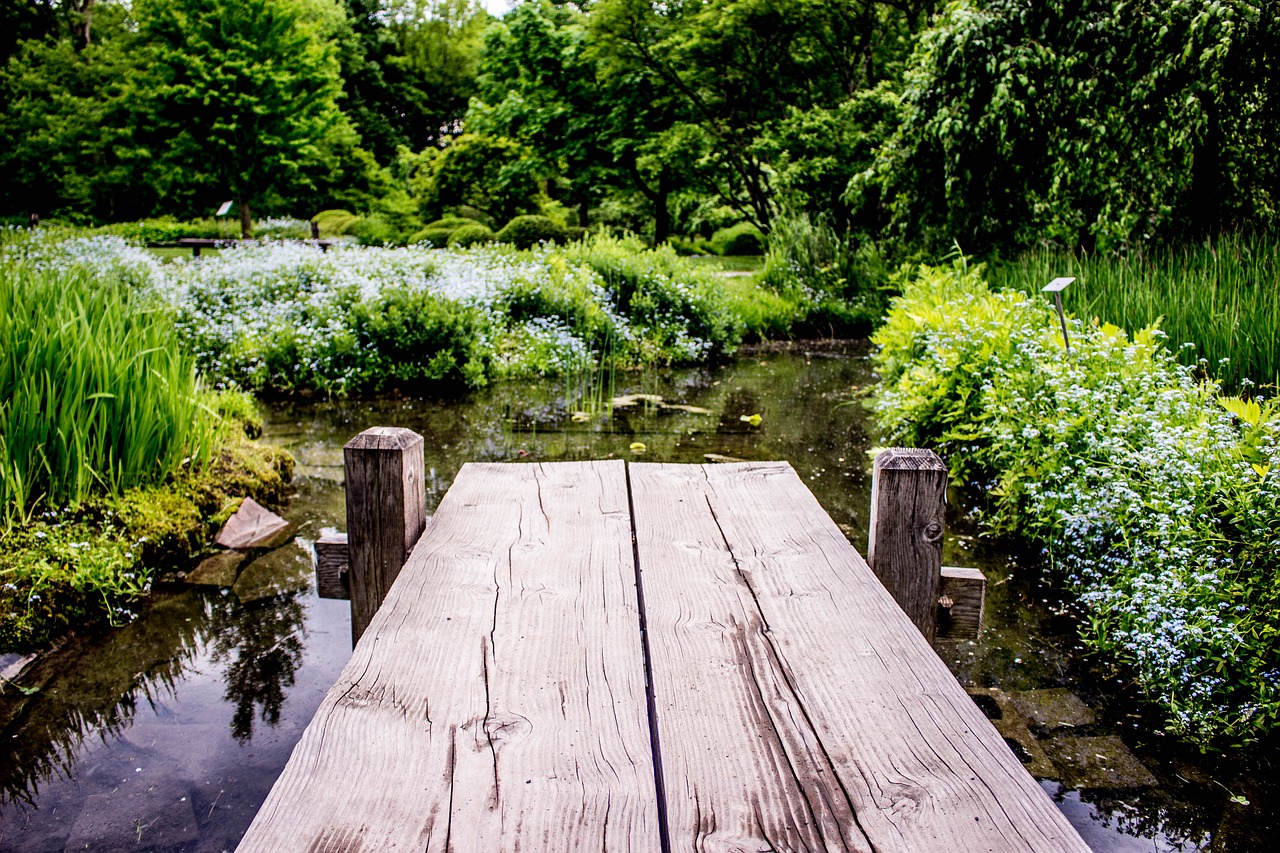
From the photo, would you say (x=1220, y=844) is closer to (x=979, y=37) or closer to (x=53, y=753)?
(x=53, y=753)

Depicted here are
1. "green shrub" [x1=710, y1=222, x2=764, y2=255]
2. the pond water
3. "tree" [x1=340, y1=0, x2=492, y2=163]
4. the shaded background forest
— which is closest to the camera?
the pond water

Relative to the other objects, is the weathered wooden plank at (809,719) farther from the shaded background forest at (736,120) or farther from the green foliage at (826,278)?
the green foliage at (826,278)

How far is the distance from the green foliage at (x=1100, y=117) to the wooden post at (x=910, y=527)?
23.5 feet

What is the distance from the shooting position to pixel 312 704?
8.98 feet

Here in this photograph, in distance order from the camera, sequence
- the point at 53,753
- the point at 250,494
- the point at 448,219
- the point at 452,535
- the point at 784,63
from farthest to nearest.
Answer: the point at 448,219, the point at 784,63, the point at 250,494, the point at 53,753, the point at 452,535

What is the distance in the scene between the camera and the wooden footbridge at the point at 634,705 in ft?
3.37

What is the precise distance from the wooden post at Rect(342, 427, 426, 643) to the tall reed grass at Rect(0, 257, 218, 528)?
1.92 m

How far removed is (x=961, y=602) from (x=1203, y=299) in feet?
11.9

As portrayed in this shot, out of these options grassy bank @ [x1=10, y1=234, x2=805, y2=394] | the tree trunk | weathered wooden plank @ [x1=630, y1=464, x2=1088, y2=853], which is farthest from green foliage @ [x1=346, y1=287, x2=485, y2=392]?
the tree trunk

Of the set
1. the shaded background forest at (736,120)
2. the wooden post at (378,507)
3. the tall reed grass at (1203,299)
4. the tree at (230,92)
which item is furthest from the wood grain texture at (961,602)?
the tree at (230,92)

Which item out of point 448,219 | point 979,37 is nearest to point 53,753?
point 979,37

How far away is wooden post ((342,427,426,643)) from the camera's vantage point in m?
1.99

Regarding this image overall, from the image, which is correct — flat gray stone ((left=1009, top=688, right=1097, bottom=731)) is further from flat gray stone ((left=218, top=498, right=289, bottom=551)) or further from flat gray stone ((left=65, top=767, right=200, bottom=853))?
flat gray stone ((left=218, top=498, right=289, bottom=551))

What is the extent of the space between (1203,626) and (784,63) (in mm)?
12372
